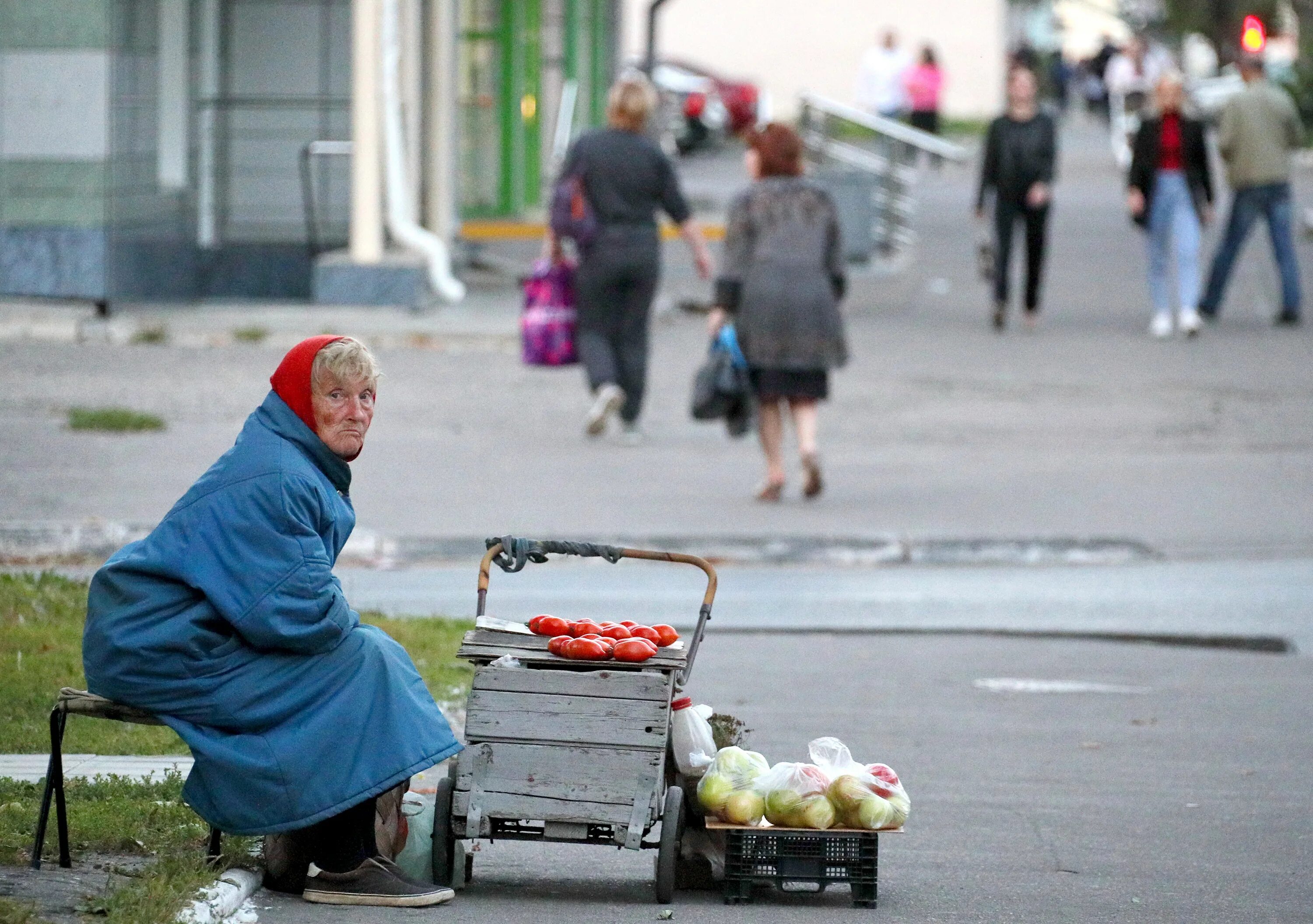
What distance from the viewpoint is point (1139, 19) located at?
6238cm

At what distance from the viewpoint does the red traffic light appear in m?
21.1

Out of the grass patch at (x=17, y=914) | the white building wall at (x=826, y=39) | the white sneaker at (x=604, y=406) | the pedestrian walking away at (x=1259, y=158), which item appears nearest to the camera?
the grass patch at (x=17, y=914)

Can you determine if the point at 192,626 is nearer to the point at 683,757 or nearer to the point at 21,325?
the point at 683,757

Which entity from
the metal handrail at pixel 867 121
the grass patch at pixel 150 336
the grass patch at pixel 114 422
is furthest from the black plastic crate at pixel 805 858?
the metal handrail at pixel 867 121

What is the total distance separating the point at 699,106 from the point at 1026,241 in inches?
879

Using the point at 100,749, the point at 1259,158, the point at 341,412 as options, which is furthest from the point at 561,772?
the point at 1259,158

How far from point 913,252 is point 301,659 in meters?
19.7

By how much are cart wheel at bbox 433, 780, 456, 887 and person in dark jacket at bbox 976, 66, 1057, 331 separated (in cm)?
1247

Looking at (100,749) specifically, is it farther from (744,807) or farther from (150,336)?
(150,336)

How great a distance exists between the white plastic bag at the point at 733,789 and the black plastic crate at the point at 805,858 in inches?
1.8

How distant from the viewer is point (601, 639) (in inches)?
199

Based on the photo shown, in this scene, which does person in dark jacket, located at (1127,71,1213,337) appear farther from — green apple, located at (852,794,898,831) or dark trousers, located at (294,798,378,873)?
dark trousers, located at (294,798,378,873)

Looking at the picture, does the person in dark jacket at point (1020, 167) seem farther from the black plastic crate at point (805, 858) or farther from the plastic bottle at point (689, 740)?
the black plastic crate at point (805, 858)

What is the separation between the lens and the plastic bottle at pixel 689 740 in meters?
5.09
